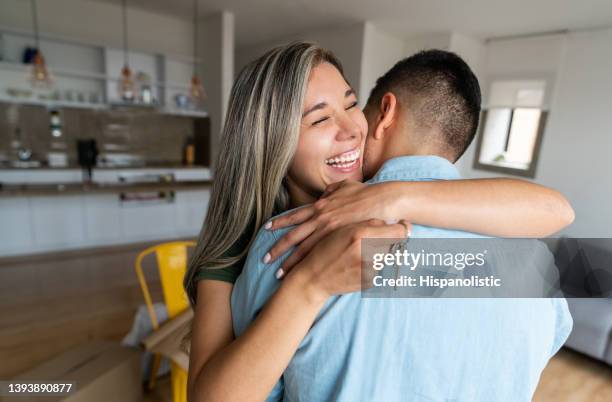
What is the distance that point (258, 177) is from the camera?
82 cm

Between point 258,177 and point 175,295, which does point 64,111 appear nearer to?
point 175,295

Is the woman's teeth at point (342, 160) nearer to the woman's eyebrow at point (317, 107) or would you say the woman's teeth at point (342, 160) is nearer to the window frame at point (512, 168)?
the woman's eyebrow at point (317, 107)

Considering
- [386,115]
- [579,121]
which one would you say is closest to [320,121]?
[386,115]

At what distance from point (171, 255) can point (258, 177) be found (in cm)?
165

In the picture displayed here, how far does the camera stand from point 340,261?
531mm

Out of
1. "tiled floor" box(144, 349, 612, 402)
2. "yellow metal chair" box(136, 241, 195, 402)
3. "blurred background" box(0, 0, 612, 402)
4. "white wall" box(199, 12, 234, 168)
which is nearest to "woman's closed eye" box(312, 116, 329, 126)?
"yellow metal chair" box(136, 241, 195, 402)

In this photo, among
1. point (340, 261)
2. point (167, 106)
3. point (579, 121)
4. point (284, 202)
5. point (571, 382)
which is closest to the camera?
point (340, 261)

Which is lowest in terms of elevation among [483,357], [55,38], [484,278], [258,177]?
[483,357]

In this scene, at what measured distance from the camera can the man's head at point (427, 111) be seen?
2.56 feet

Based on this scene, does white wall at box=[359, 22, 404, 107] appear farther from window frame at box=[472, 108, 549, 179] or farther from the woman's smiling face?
the woman's smiling face

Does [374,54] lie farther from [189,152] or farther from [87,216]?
[87,216]

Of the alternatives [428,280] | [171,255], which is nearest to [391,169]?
[428,280]

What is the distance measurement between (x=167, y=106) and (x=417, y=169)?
5.34m

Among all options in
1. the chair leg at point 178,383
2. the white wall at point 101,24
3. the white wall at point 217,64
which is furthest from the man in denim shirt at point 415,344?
the white wall at point 101,24
